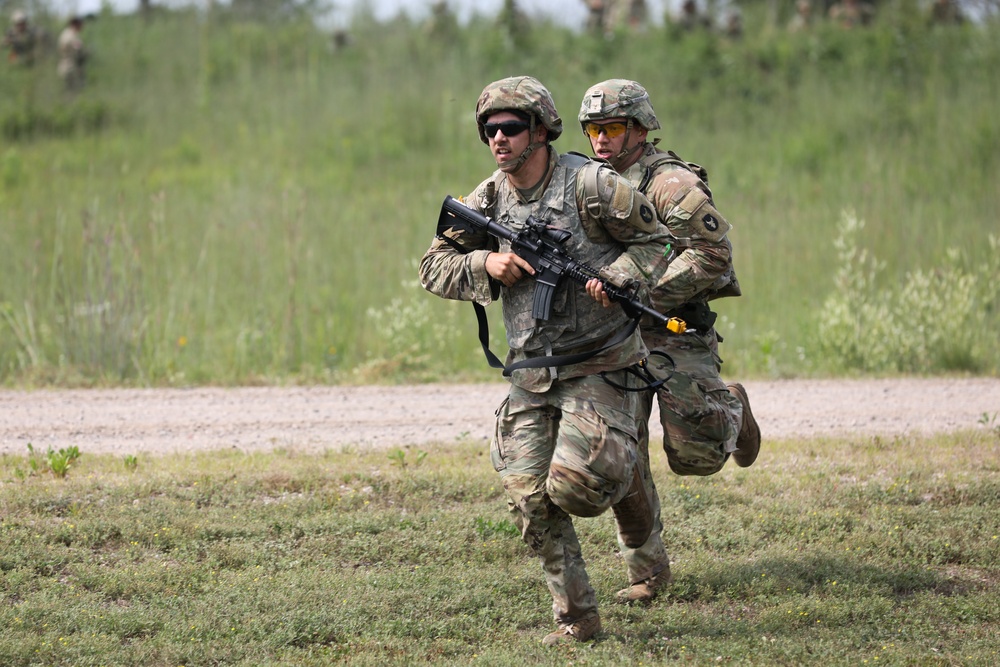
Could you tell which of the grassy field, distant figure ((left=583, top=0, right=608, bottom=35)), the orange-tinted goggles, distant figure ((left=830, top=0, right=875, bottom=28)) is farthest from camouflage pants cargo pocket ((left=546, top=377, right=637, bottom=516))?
distant figure ((left=830, top=0, right=875, bottom=28))

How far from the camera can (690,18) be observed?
21.2 metres

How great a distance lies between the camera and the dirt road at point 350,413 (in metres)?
7.62

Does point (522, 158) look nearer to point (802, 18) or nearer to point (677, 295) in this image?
point (677, 295)

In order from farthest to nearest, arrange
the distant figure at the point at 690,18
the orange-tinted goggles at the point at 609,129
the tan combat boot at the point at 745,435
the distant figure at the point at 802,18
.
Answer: the distant figure at the point at 690,18, the distant figure at the point at 802,18, the tan combat boot at the point at 745,435, the orange-tinted goggles at the point at 609,129

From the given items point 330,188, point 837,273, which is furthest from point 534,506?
point 330,188

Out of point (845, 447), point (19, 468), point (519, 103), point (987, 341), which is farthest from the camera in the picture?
point (987, 341)

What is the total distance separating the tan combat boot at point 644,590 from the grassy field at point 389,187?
191 inches

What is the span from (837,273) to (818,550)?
22.7 feet

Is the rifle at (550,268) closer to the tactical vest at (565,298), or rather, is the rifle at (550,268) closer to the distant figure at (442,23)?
the tactical vest at (565,298)

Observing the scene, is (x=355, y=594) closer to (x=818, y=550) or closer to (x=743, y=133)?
(x=818, y=550)

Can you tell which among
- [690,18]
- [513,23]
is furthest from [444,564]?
[690,18]

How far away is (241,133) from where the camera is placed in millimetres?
17812

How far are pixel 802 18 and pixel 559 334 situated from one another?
1849 cm

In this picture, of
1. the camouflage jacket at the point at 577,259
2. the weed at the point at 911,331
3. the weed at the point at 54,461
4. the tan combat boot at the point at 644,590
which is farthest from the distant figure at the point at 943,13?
the camouflage jacket at the point at 577,259
